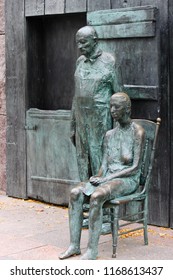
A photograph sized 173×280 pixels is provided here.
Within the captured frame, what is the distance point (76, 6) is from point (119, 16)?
3.57ft

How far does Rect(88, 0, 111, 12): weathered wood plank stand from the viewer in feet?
25.7

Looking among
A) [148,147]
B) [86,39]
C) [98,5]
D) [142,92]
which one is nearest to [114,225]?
[148,147]

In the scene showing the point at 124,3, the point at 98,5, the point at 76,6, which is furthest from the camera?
the point at 76,6

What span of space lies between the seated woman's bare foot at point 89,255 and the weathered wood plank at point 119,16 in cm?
266

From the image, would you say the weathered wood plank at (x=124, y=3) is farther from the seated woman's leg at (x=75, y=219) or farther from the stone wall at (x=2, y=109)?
the seated woman's leg at (x=75, y=219)

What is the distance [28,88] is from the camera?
9.00 meters

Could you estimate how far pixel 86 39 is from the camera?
6.77 metres

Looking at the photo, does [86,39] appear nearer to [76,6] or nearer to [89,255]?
[76,6]

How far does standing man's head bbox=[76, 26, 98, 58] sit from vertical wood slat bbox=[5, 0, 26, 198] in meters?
2.31

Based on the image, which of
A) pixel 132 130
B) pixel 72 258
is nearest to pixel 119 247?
pixel 72 258

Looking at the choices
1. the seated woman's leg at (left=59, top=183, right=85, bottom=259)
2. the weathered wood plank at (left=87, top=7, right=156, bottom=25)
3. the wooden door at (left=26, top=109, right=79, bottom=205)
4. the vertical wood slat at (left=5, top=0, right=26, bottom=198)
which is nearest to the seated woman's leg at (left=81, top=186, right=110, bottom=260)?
the seated woman's leg at (left=59, top=183, right=85, bottom=259)

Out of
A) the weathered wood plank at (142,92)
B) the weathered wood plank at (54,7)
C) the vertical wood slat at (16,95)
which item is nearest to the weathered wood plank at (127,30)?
the weathered wood plank at (142,92)

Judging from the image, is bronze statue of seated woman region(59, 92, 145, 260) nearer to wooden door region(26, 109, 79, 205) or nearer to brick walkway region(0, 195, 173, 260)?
brick walkway region(0, 195, 173, 260)

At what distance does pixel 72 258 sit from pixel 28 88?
3374mm
